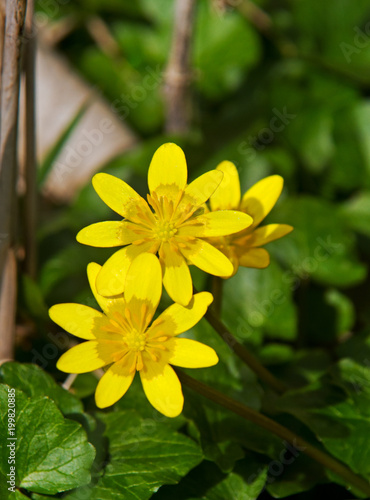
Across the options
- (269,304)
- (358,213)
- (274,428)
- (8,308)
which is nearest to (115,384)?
(274,428)

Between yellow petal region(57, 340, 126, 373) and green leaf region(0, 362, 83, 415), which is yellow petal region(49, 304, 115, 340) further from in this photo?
green leaf region(0, 362, 83, 415)

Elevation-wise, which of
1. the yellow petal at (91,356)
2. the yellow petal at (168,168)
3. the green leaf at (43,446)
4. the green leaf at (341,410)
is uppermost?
the yellow petal at (168,168)

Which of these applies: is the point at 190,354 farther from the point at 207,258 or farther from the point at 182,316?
the point at 207,258

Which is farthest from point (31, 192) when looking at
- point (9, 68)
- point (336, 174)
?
point (336, 174)

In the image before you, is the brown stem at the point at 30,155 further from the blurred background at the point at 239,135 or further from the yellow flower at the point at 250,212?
the yellow flower at the point at 250,212

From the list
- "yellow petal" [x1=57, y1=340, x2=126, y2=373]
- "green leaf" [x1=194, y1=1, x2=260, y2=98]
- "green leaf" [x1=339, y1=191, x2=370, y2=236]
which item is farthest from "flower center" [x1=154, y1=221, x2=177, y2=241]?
"green leaf" [x1=194, y1=1, x2=260, y2=98]

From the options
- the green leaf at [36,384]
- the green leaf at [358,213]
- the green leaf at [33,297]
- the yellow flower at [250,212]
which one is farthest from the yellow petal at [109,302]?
the green leaf at [358,213]
